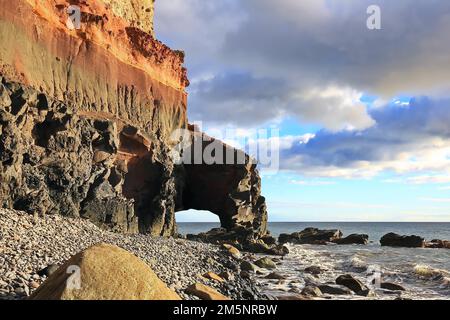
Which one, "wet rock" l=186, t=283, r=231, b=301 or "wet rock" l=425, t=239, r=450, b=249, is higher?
"wet rock" l=186, t=283, r=231, b=301

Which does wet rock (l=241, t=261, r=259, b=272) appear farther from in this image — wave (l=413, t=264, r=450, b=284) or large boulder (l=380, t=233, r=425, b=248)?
large boulder (l=380, t=233, r=425, b=248)

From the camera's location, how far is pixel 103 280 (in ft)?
26.5

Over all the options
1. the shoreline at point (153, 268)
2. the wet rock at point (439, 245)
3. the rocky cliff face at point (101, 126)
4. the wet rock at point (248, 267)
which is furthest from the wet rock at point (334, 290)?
the wet rock at point (439, 245)

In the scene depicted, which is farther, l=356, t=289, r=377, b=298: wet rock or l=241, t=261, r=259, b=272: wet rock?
l=241, t=261, r=259, b=272: wet rock

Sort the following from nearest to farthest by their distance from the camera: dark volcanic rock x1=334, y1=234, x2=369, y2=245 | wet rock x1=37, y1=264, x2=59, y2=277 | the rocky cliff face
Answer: wet rock x1=37, y1=264, x2=59, y2=277 → the rocky cliff face → dark volcanic rock x1=334, y1=234, x2=369, y2=245

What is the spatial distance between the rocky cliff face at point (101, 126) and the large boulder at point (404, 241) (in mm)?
19856

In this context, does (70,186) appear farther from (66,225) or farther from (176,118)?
(176,118)

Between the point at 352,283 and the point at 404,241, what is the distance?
4192cm

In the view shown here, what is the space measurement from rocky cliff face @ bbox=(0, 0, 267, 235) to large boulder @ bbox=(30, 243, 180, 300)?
1597 centimetres

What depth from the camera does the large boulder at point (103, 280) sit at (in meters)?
7.76

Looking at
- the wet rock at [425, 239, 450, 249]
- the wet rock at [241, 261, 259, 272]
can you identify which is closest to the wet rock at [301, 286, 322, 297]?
the wet rock at [241, 261, 259, 272]

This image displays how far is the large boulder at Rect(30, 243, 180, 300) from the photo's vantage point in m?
7.76

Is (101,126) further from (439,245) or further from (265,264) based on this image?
(439,245)
